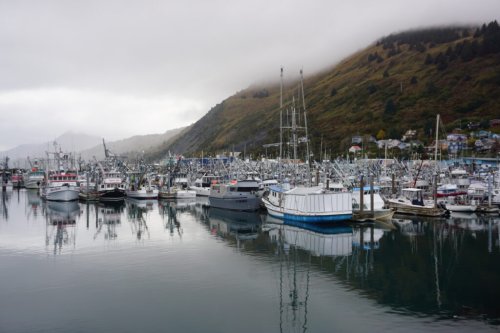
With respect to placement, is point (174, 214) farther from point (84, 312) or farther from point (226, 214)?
point (84, 312)

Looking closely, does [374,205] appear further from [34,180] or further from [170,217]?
[34,180]

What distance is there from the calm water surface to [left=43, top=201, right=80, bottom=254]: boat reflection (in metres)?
0.38

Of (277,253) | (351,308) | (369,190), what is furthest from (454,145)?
(351,308)

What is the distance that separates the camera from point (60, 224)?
51.4m

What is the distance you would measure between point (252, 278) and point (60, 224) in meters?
32.5

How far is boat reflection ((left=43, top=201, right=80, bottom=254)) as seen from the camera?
39.7m

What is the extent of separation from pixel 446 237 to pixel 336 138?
386 ft

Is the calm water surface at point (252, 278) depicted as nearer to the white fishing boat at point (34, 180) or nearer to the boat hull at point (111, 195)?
the boat hull at point (111, 195)

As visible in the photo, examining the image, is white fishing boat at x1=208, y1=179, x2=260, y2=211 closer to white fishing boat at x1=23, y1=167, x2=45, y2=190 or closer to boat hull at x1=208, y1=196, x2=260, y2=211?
boat hull at x1=208, y1=196, x2=260, y2=211

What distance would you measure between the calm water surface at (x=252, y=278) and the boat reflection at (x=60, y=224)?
0.38m

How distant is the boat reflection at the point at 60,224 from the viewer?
39.7 meters

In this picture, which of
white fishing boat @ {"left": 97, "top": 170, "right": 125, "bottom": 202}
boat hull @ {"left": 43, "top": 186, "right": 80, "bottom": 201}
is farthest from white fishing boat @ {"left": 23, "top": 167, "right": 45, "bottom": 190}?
boat hull @ {"left": 43, "top": 186, "right": 80, "bottom": 201}

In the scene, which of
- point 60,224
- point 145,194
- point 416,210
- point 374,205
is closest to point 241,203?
point 374,205

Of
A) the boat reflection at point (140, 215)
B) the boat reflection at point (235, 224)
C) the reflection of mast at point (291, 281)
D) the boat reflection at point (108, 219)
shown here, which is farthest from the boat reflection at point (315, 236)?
the boat reflection at point (108, 219)
